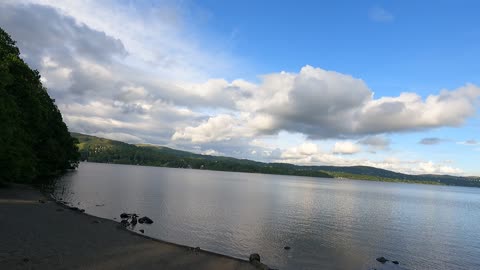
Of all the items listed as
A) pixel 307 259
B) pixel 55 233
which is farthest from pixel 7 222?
pixel 307 259

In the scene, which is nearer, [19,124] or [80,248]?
[80,248]

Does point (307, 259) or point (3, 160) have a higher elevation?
point (3, 160)

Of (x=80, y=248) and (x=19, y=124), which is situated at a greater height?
(x=19, y=124)

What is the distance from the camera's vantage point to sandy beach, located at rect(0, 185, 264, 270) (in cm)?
1986

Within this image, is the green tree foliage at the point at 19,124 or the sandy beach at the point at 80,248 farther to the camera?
the green tree foliage at the point at 19,124

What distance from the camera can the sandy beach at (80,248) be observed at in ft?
65.2

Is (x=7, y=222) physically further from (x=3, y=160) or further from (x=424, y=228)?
(x=424, y=228)

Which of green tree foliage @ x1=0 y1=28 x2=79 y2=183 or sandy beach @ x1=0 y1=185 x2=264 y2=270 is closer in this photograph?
sandy beach @ x1=0 y1=185 x2=264 y2=270

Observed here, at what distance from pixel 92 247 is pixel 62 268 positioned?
5787mm

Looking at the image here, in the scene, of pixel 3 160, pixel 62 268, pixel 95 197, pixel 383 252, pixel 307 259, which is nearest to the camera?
pixel 62 268

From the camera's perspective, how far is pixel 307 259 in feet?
106

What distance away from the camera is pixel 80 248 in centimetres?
2356

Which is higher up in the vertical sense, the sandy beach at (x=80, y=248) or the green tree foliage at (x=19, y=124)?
the green tree foliage at (x=19, y=124)

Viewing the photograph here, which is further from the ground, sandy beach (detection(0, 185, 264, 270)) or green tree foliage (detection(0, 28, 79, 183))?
green tree foliage (detection(0, 28, 79, 183))
